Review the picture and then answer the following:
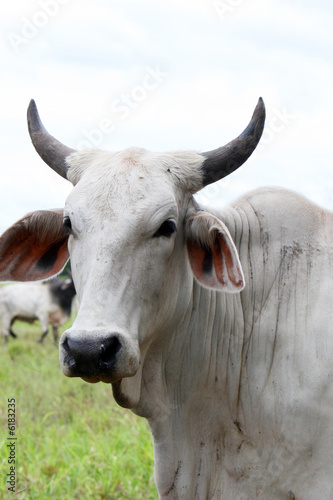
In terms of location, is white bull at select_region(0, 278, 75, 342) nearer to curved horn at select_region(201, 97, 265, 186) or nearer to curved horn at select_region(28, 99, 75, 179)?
curved horn at select_region(28, 99, 75, 179)

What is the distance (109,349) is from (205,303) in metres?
0.95

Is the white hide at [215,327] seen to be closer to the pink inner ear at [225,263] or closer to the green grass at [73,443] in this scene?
the pink inner ear at [225,263]

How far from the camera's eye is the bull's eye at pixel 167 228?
9.72ft

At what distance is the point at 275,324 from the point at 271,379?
285mm

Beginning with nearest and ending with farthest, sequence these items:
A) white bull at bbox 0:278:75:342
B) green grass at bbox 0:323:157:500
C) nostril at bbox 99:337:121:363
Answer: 1. nostril at bbox 99:337:121:363
2. green grass at bbox 0:323:157:500
3. white bull at bbox 0:278:75:342

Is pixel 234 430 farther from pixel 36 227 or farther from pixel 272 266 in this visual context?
pixel 36 227

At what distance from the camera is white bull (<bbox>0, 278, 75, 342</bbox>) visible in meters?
15.7

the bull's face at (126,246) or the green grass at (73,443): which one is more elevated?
the bull's face at (126,246)

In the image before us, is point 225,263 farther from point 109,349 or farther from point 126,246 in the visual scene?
point 109,349

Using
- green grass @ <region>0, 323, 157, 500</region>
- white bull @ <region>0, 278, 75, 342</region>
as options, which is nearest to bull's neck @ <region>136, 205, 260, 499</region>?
green grass @ <region>0, 323, 157, 500</region>

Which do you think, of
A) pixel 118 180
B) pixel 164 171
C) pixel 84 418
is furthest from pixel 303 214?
pixel 84 418

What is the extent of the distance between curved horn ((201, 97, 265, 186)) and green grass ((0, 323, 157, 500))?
2819 millimetres

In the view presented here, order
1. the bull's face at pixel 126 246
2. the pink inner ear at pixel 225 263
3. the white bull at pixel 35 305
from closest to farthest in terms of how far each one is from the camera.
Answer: the bull's face at pixel 126 246 < the pink inner ear at pixel 225 263 < the white bull at pixel 35 305

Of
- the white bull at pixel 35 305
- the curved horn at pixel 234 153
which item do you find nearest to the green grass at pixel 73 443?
the curved horn at pixel 234 153
